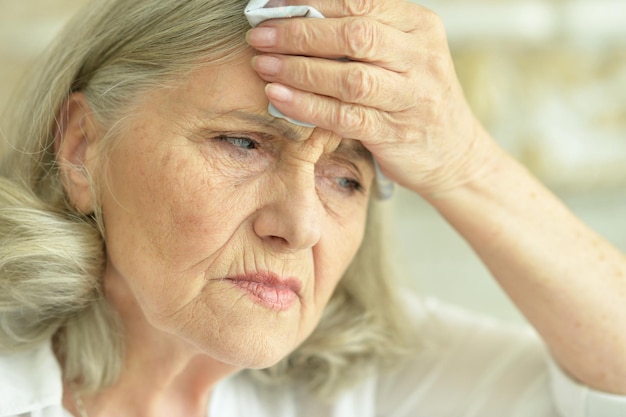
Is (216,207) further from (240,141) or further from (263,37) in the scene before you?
(263,37)

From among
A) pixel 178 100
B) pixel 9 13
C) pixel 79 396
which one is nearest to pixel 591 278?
pixel 178 100

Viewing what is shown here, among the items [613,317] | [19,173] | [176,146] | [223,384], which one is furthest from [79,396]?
[613,317]

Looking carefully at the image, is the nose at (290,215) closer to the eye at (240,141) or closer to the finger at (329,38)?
the eye at (240,141)

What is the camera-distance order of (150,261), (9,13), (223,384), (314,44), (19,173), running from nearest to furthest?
(314,44) < (150,261) < (19,173) < (223,384) < (9,13)

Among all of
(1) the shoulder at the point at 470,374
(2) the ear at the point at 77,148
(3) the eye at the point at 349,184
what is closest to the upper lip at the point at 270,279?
(3) the eye at the point at 349,184

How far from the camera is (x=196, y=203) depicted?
120 cm

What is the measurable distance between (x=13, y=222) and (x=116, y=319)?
257 mm

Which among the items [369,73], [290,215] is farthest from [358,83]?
[290,215]

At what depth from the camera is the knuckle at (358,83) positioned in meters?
1.14

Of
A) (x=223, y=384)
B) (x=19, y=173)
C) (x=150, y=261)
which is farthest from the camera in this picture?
(x=223, y=384)

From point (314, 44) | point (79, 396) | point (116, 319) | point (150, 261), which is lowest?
point (79, 396)

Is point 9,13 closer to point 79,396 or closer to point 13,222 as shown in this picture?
point 13,222

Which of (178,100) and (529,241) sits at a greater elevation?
(178,100)

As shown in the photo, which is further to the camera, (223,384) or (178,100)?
(223,384)
